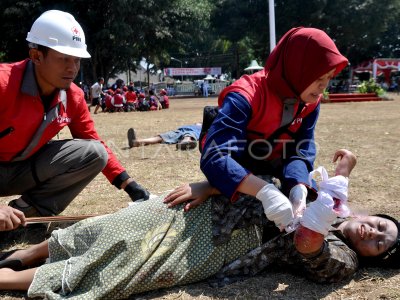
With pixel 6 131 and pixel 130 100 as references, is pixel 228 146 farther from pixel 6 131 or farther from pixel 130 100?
pixel 130 100

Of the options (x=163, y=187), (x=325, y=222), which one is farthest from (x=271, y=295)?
(x=163, y=187)

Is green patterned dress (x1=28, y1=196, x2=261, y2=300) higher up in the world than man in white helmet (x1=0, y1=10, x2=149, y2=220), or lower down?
lower down

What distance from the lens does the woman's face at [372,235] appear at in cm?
242

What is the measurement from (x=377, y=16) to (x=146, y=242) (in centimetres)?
3316

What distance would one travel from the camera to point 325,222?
196cm

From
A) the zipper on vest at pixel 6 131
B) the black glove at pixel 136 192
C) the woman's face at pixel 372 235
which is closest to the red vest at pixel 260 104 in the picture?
the woman's face at pixel 372 235

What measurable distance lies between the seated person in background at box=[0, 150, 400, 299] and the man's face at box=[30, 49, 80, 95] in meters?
1.07

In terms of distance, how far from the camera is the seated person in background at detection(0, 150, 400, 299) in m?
2.14

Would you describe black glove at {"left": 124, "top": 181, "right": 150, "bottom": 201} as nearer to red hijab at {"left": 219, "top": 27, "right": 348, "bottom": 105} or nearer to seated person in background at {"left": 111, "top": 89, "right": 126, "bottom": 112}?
red hijab at {"left": 219, "top": 27, "right": 348, "bottom": 105}

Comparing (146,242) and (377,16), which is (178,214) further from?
(377,16)

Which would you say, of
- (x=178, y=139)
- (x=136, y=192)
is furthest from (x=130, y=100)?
(x=136, y=192)

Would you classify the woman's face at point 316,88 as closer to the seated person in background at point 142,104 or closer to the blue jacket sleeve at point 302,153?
the blue jacket sleeve at point 302,153

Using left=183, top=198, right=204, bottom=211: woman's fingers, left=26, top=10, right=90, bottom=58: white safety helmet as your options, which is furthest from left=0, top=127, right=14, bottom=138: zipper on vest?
left=183, top=198, right=204, bottom=211: woman's fingers

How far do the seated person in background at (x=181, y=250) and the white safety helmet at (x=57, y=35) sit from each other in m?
1.17
